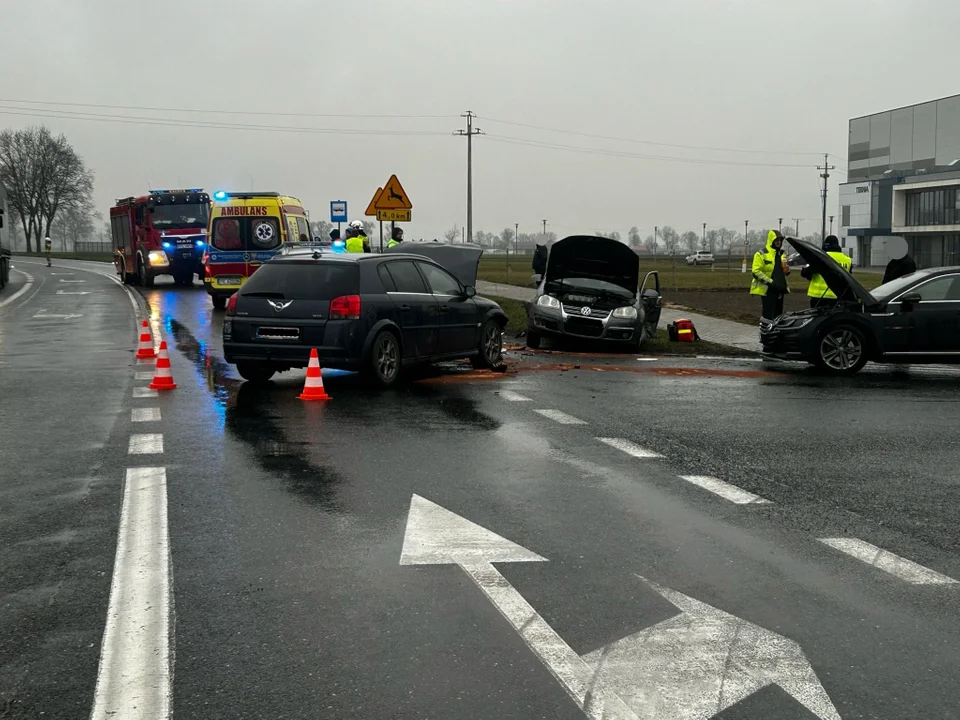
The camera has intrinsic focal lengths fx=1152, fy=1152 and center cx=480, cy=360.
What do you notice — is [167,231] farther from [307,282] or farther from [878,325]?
[878,325]

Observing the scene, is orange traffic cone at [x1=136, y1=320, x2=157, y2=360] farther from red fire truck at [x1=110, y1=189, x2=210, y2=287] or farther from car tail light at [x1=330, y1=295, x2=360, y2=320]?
red fire truck at [x1=110, y1=189, x2=210, y2=287]

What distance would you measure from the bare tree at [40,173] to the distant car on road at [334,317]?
335 feet

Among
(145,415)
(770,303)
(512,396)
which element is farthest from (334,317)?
(770,303)

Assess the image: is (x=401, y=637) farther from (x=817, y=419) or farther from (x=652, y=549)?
(x=817, y=419)

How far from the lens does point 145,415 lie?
10469 millimetres

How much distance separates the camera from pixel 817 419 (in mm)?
10773

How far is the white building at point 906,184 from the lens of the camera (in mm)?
93875

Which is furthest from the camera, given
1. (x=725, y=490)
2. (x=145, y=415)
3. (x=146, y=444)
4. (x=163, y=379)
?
(x=163, y=379)

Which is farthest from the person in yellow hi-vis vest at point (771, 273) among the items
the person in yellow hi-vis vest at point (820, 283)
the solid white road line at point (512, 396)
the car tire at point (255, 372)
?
the car tire at point (255, 372)

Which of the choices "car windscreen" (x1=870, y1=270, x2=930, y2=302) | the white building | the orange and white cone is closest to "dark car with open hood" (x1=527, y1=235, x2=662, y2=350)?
"car windscreen" (x1=870, y1=270, x2=930, y2=302)

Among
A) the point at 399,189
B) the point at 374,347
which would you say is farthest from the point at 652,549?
the point at 399,189

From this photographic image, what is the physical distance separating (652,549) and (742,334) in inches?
590

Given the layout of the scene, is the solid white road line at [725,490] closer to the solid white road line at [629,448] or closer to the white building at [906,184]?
the solid white road line at [629,448]

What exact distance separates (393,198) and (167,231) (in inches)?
507
